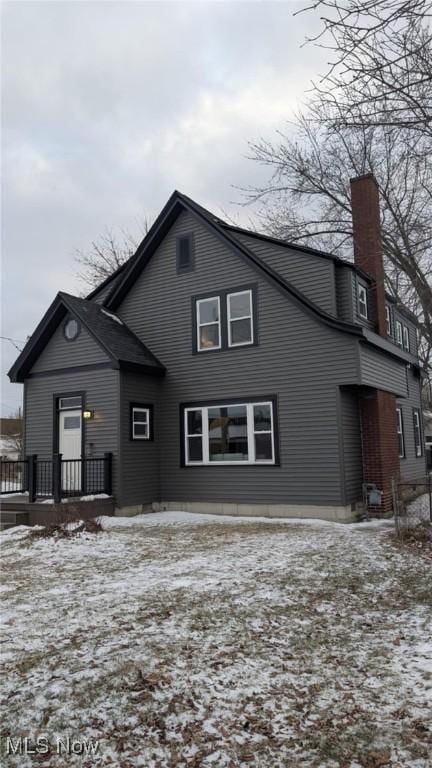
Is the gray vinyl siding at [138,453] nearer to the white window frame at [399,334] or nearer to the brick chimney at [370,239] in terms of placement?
the brick chimney at [370,239]

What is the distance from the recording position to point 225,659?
156 inches

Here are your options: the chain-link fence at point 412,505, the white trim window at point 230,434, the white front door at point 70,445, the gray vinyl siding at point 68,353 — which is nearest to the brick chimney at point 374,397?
the chain-link fence at point 412,505

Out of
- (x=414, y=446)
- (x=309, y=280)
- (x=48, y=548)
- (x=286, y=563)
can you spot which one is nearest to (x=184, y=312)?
(x=309, y=280)

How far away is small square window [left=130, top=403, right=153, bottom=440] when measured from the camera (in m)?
12.8

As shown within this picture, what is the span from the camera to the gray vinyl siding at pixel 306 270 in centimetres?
1195

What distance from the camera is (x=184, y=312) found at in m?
13.7

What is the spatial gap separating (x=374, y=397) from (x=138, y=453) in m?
6.09

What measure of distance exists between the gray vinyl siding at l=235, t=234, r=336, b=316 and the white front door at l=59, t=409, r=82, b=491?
21.3 ft

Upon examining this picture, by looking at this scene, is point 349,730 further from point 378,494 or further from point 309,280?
point 309,280

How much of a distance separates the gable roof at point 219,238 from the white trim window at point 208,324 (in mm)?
1484

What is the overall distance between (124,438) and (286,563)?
6.45m

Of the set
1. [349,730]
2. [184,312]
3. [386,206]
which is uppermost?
[386,206]

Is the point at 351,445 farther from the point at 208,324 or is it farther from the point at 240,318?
the point at 208,324

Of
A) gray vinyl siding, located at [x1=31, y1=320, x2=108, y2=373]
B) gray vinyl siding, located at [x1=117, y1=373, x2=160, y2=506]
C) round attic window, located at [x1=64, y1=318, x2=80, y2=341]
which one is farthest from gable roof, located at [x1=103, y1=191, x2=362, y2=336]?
gray vinyl siding, located at [x1=117, y1=373, x2=160, y2=506]
